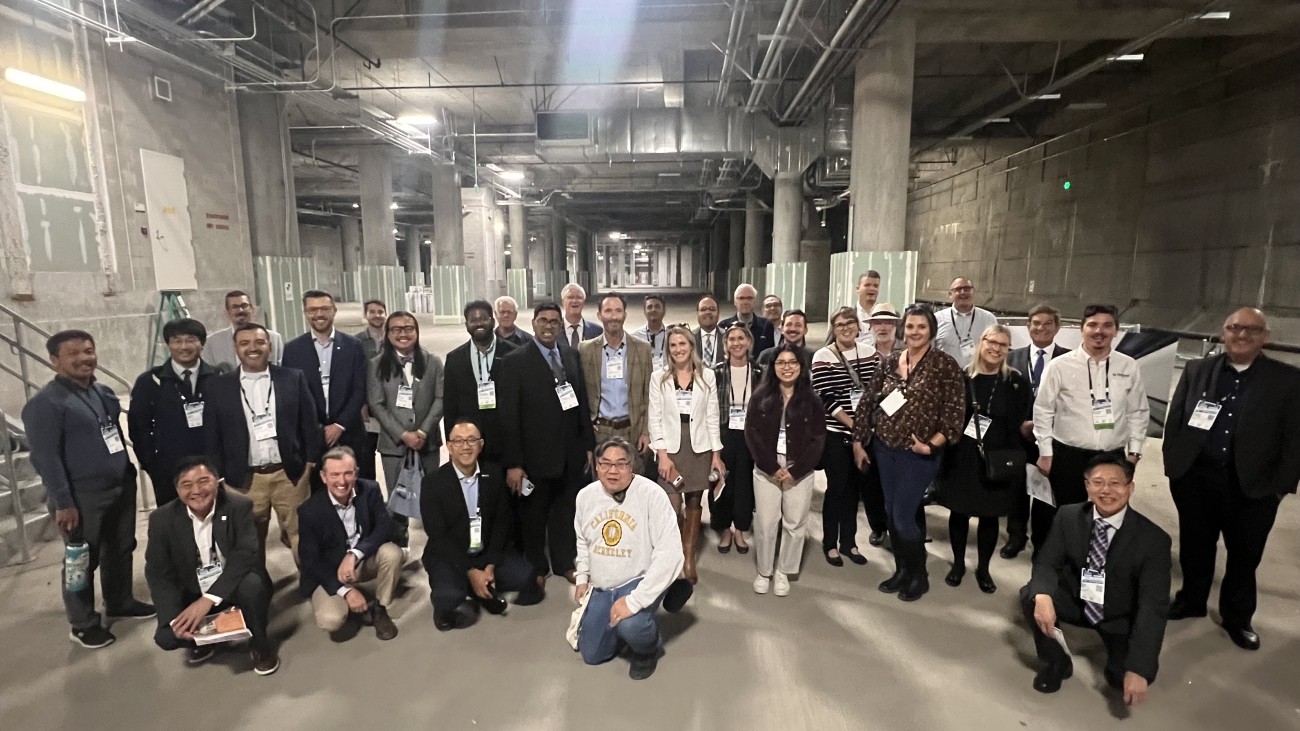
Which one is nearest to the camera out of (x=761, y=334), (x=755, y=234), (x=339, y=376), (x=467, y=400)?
(x=467, y=400)

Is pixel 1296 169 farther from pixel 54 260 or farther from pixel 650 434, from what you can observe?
pixel 54 260

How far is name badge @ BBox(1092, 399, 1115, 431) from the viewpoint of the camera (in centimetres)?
275

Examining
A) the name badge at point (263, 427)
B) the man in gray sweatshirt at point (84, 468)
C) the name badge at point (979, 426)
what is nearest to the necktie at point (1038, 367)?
the name badge at point (979, 426)

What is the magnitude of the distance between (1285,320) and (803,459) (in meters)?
7.20

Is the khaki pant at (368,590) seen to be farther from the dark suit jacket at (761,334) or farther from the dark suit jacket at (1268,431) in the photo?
the dark suit jacket at (1268,431)

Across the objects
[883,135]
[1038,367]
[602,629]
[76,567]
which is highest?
[883,135]

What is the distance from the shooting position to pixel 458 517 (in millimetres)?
2736

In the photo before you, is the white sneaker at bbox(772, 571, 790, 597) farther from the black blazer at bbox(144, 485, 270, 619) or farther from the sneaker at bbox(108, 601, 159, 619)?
the sneaker at bbox(108, 601, 159, 619)

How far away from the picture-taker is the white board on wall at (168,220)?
676cm

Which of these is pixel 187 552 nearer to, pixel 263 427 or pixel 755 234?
pixel 263 427

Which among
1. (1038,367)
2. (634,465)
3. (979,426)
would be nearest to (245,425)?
(634,465)

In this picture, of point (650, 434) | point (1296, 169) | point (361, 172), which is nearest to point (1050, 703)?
point (650, 434)

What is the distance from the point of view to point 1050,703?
2.24 metres

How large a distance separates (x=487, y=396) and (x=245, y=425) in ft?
3.66
